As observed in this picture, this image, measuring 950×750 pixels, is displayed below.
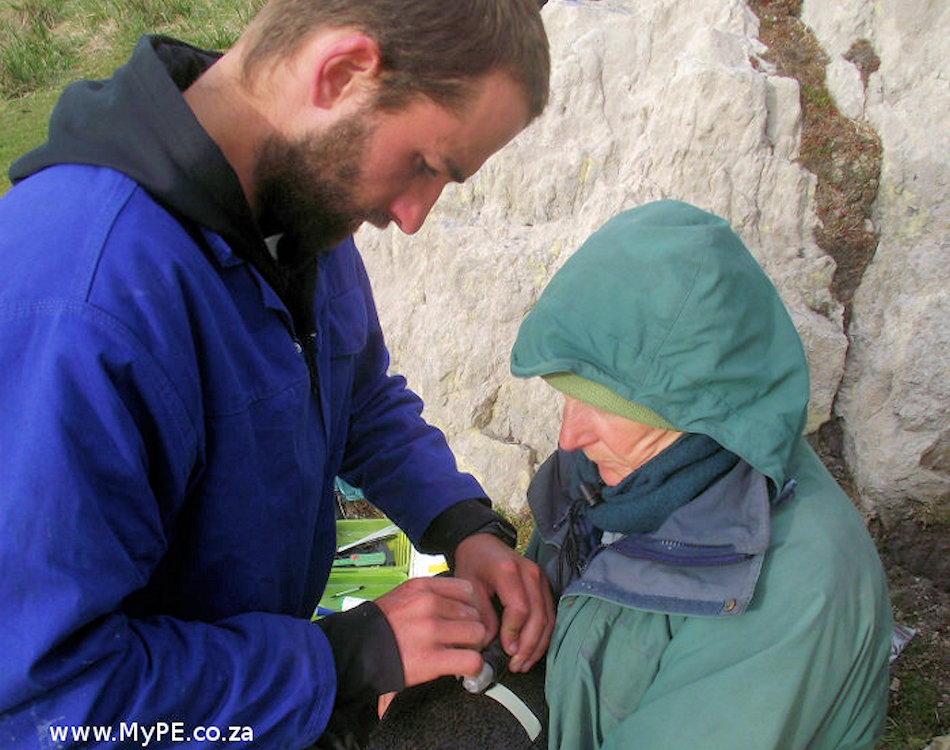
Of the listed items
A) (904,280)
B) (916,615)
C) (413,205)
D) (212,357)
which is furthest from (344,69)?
(916,615)

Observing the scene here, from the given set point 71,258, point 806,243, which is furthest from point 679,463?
point 806,243

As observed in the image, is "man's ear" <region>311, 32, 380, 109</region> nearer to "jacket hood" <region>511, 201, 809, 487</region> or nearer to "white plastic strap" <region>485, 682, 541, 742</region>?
"jacket hood" <region>511, 201, 809, 487</region>

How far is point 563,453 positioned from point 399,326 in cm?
253

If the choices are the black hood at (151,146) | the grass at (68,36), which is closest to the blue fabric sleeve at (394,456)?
the black hood at (151,146)

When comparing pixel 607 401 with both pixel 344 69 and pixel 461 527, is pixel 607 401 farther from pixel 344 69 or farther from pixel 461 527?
pixel 344 69

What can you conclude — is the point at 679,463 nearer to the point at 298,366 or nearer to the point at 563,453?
the point at 563,453

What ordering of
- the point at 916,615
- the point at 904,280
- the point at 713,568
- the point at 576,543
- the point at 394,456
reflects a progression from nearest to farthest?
1. the point at 713,568
2. the point at 576,543
3. the point at 394,456
4. the point at 916,615
5. the point at 904,280

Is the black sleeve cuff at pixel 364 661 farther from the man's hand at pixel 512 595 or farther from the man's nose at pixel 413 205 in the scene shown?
the man's nose at pixel 413 205

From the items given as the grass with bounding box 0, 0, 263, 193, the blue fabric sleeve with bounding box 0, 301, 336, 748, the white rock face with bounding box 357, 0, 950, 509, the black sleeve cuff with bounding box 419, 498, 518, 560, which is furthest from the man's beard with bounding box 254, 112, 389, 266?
the grass with bounding box 0, 0, 263, 193

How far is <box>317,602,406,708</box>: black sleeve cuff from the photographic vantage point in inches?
63.8

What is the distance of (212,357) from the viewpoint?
1449 mm

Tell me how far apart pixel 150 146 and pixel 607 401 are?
1108mm

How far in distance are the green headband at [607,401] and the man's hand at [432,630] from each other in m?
0.56

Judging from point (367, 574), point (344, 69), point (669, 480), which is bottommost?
point (367, 574)
